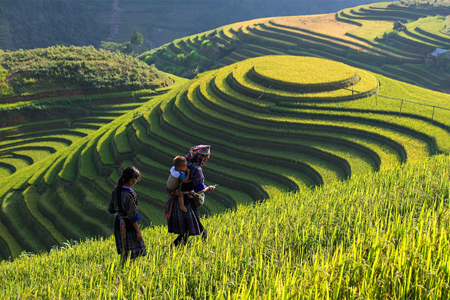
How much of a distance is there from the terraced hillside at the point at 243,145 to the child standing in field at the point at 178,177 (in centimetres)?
1156

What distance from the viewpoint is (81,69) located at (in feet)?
122

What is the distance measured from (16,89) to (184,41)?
131ft

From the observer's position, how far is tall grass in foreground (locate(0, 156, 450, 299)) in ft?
11.9

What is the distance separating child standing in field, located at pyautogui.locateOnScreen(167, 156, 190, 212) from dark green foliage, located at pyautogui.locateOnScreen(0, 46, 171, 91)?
111ft

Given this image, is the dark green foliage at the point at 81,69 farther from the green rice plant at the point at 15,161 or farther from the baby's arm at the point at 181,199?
the baby's arm at the point at 181,199

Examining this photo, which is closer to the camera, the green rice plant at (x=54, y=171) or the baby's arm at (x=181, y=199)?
the baby's arm at (x=181, y=199)

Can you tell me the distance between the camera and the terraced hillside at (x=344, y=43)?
153ft

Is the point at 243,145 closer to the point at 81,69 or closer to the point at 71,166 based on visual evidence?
the point at 71,166

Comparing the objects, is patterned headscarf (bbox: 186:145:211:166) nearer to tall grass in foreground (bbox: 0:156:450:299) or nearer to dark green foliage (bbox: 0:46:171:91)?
tall grass in foreground (bbox: 0:156:450:299)

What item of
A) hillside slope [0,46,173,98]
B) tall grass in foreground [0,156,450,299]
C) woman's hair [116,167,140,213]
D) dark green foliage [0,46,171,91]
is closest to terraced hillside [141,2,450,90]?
dark green foliage [0,46,171,91]

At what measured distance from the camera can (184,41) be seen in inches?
2689

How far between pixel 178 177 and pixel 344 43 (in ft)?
169

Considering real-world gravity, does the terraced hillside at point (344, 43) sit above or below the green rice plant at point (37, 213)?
above

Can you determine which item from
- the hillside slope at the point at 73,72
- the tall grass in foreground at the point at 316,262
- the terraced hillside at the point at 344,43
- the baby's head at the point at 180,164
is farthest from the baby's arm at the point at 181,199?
the terraced hillside at the point at 344,43
